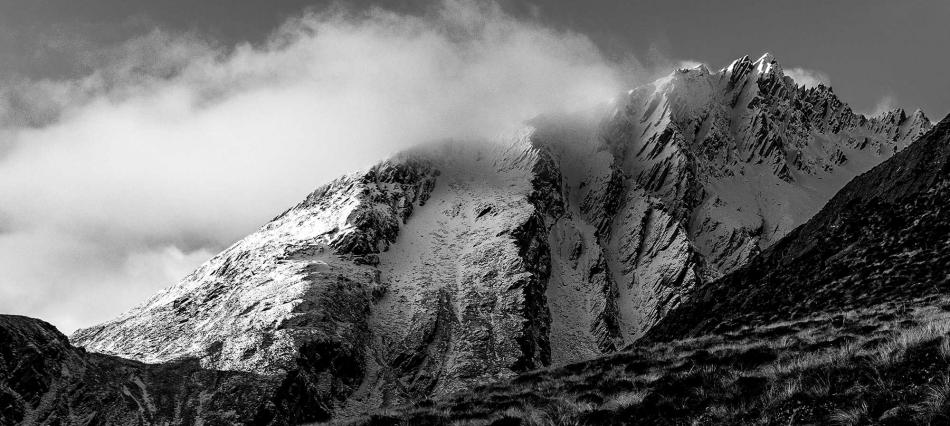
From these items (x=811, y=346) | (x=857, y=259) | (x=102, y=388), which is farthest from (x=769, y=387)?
(x=102, y=388)

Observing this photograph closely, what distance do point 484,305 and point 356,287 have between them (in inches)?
1348

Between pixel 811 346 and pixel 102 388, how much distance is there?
385 ft

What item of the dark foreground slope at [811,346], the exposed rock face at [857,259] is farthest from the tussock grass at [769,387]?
the exposed rock face at [857,259]

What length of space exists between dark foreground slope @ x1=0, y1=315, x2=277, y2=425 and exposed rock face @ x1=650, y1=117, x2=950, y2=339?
89.1 m

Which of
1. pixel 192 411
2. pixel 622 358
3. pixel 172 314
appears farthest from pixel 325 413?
pixel 622 358

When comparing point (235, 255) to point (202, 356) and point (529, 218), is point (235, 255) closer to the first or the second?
point (202, 356)

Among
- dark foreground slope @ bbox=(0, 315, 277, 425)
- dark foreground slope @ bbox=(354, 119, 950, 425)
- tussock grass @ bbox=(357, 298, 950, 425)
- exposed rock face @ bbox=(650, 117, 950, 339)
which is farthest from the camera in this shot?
dark foreground slope @ bbox=(0, 315, 277, 425)

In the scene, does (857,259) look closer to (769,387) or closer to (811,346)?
(811,346)

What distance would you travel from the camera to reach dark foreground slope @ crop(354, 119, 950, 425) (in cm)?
827

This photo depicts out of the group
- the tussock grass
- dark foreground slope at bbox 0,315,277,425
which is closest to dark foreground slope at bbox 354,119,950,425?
the tussock grass

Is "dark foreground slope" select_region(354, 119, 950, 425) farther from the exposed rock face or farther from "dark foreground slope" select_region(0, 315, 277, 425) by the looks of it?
"dark foreground slope" select_region(0, 315, 277, 425)

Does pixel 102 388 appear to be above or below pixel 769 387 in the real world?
above

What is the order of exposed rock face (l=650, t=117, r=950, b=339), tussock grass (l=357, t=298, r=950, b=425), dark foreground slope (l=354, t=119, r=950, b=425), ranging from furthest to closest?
exposed rock face (l=650, t=117, r=950, b=339) → dark foreground slope (l=354, t=119, r=950, b=425) → tussock grass (l=357, t=298, r=950, b=425)

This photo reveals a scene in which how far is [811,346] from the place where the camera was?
14.6m
